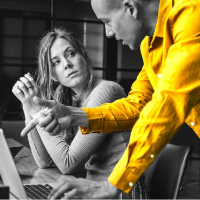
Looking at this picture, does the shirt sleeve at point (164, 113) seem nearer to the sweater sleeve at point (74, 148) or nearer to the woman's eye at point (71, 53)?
the sweater sleeve at point (74, 148)

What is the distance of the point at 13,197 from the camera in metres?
1.00

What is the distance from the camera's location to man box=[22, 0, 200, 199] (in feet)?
3.13

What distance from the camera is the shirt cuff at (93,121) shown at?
1352mm

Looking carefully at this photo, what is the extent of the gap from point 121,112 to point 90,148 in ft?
1.23

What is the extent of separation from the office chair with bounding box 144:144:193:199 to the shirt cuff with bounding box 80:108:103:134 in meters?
0.46

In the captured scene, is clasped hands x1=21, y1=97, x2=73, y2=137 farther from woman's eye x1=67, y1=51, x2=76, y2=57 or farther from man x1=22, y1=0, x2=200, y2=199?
woman's eye x1=67, y1=51, x2=76, y2=57

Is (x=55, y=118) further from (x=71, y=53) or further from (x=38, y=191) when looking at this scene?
(x=71, y=53)

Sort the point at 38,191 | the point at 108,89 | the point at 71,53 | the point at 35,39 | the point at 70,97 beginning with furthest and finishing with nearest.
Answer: the point at 35,39 → the point at 70,97 → the point at 71,53 → the point at 108,89 → the point at 38,191

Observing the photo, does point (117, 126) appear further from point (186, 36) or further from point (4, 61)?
point (4, 61)

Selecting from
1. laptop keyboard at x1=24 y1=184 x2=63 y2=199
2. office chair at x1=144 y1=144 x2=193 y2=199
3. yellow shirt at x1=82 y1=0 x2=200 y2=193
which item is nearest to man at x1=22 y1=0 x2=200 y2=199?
yellow shirt at x1=82 y1=0 x2=200 y2=193

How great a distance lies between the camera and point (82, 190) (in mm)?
889

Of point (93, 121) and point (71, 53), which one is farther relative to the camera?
point (71, 53)

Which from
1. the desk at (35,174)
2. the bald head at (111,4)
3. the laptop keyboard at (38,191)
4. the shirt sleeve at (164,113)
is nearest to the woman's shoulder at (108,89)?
the desk at (35,174)

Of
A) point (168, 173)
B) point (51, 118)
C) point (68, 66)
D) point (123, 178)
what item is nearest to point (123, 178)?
point (123, 178)
